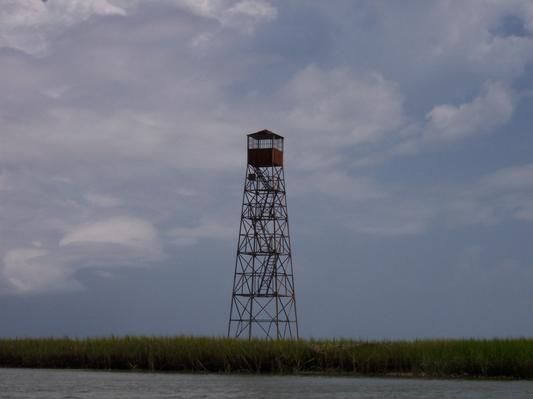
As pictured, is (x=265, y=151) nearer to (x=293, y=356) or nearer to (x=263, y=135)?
(x=263, y=135)

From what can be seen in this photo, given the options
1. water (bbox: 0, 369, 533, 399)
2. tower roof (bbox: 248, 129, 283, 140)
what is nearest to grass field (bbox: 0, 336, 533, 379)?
water (bbox: 0, 369, 533, 399)

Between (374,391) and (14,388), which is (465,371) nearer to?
(374,391)

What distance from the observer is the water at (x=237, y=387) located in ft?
87.0

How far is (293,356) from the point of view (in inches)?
1339

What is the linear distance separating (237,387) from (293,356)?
5.16 meters

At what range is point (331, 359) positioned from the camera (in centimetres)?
3422

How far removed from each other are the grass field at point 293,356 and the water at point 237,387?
1.45m

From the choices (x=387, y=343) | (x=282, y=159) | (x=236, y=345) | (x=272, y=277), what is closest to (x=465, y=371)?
(x=387, y=343)

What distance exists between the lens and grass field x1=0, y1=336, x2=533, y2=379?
1256 inches

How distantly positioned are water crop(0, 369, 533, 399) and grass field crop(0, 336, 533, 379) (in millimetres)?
1448

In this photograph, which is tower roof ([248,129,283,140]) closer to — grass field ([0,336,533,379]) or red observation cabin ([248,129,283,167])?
red observation cabin ([248,129,283,167])

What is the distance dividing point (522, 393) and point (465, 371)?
5.69m

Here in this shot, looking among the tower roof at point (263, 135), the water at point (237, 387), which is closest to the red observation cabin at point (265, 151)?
the tower roof at point (263, 135)

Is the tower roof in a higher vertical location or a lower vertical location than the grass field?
higher
